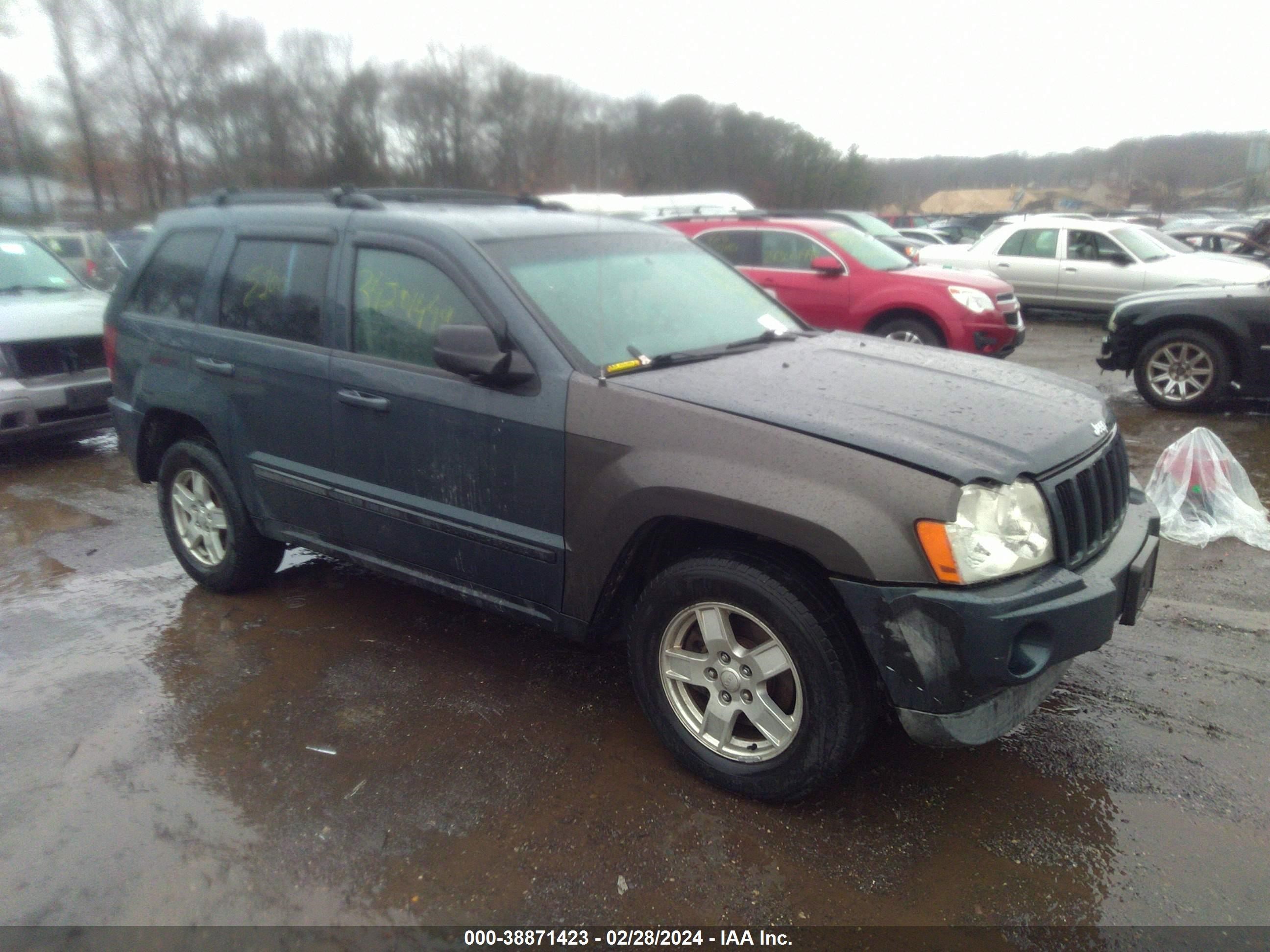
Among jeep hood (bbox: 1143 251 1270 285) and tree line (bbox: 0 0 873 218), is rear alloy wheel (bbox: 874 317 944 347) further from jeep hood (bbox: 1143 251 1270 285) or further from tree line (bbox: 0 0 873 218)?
tree line (bbox: 0 0 873 218)

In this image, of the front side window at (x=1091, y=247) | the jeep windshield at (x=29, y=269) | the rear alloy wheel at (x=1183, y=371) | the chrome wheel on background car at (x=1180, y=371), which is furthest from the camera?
the front side window at (x=1091, y=247)

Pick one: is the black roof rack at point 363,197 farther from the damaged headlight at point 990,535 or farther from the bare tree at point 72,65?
the damaged headlight at point 990,535

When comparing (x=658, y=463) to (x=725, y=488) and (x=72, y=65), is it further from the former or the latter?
(x=72, y=65)

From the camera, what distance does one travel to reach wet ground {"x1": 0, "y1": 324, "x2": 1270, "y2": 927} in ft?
7.95

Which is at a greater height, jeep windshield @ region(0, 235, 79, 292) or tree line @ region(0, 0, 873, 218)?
tree line @ region(0, 0, 873, 218)

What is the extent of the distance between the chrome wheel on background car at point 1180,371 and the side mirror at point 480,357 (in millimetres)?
6725

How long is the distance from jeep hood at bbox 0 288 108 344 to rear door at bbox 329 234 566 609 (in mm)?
4020

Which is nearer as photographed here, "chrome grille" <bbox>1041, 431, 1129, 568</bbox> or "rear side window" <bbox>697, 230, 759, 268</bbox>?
"chrome grille" <bbox>1041, 431, 1129, 568</bbox>

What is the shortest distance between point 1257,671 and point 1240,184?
7900 millimetres

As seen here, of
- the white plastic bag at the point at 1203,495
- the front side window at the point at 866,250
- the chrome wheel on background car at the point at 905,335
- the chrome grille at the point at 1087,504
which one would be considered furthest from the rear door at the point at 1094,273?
Answer: the chrome grille at the point at 1087,504

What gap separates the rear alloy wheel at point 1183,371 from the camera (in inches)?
290

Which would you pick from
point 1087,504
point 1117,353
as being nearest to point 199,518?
point 1087,504

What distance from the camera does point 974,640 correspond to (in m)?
2.31

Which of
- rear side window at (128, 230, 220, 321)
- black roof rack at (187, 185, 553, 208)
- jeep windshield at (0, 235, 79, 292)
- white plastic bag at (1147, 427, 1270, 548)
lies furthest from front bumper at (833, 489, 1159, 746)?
jeep windshield at (0, 235, 79, 292)
